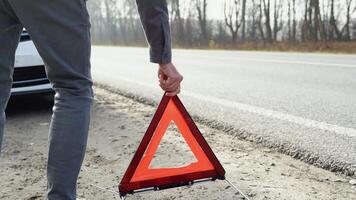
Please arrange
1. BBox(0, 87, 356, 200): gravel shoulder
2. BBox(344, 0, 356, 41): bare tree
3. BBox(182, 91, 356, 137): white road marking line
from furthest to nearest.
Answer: BBox(344, 0, 356, 41): bare tree → BBox(182, 91, 356, 137): white road marking line → BBox(0, 87, 356, 200): gravel shoulder

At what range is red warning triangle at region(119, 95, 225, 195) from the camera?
196 centimetres

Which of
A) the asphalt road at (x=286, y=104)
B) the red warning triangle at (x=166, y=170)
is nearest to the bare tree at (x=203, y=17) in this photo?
the asphalt road at (x=286, y=104)

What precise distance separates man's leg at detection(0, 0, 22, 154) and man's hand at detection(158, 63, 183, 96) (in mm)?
607

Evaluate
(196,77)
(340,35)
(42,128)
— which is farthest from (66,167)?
(340,35)

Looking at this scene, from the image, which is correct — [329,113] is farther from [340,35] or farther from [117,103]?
[340,35]

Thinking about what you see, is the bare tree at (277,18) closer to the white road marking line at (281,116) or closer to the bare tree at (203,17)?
the bare tree at (203,17)

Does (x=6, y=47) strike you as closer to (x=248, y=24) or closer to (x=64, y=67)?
(x=64, y=67)

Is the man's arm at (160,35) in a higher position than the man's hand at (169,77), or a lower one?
higher

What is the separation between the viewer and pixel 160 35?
1783mm

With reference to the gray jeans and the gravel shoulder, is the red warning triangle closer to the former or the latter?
Result: the gravel shoulder

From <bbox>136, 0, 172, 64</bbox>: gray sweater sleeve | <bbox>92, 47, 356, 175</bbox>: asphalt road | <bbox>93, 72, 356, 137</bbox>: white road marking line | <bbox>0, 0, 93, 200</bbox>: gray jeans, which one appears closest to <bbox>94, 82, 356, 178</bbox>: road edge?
<bbox>92, 47, 356, 175</bbox>: asphalt road

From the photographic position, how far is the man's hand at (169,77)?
1803mm

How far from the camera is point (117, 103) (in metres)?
5.31

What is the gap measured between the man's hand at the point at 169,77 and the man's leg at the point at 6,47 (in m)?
0.61
